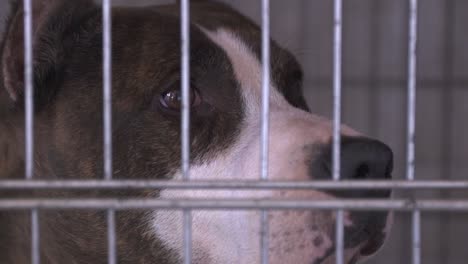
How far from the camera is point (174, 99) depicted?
172 cm

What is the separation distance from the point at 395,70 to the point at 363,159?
5.89 feet

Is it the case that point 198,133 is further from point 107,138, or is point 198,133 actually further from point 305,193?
point 107,138

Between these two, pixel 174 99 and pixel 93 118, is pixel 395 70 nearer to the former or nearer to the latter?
pixel 174 99

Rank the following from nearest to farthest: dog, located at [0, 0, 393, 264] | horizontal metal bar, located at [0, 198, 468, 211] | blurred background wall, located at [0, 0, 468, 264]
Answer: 1. horizontal metal bar, located at [0, 198, 468, 211]
2. dog, located at [0, 0, 393, 264]
3. blurred background wall, located at [0, 0, 468, 264]

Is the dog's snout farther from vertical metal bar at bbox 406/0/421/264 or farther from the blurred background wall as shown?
the blurred background wall

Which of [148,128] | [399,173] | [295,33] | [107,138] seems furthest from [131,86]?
[399,173]

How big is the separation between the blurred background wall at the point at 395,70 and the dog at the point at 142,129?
117 centimetres

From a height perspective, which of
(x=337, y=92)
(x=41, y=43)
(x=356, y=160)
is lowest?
(x=356, y=160)

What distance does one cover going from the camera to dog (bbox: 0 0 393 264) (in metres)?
1.48

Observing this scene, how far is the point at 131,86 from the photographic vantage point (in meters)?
1.76

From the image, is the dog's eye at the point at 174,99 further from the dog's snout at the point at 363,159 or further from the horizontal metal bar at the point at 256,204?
the horizontal metal bar at the point at 256,204

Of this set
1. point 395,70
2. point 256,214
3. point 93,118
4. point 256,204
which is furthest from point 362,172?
point 395,70

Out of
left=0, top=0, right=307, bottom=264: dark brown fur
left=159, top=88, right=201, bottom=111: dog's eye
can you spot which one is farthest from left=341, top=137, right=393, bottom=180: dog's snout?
left=159, top=88, right=201, bottom=111: dog's eye

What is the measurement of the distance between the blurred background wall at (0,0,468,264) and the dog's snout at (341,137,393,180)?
1.66m
